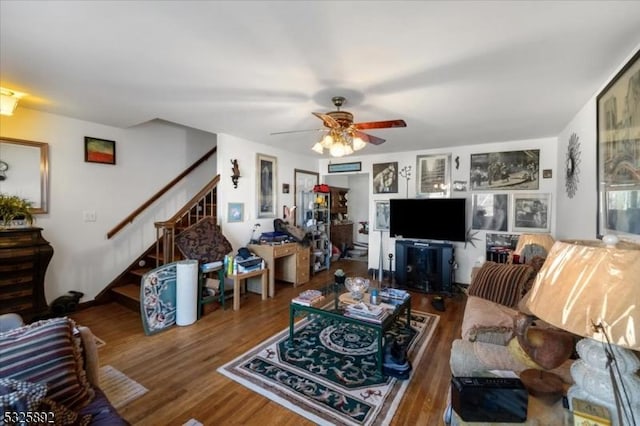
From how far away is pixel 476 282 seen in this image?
2.82 meters

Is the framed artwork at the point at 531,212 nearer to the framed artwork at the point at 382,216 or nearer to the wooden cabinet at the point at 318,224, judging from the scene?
the framed artwork at the point at 382,216

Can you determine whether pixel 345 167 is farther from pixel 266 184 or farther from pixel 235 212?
pixel 235 212

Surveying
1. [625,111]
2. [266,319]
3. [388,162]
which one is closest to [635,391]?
[625,111]

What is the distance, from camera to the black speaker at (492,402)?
40.7 inches

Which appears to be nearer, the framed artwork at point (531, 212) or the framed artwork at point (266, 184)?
the framed artwork at point (531, 212)

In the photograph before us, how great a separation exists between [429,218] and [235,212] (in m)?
3.05

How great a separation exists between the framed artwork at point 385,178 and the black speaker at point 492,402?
4.26 m

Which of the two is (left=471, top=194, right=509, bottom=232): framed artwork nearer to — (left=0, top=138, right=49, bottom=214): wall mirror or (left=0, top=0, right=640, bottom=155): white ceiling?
(left=0, top=0, right=640, bottom=155): white ceiling

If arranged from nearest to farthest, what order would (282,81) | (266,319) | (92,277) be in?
1. (282,81)
2. (266,319)
3. (92,277)

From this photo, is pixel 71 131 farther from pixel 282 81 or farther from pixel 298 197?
pixel 298 197

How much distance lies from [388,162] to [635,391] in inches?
179

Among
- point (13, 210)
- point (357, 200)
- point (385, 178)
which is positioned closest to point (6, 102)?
point (13, 210)

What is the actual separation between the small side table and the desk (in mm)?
95

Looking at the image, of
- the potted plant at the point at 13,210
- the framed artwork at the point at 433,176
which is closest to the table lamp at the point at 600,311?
the framed artwork at the point at 433,176
